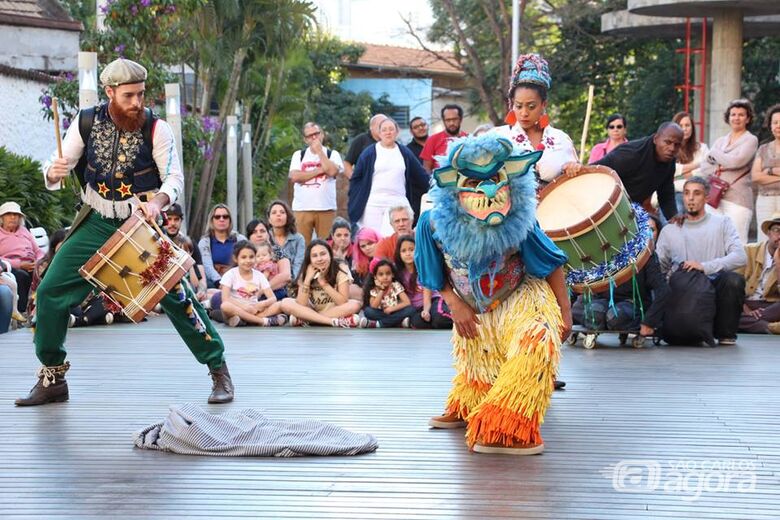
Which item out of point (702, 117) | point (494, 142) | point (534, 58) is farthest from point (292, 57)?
point (494, 142)

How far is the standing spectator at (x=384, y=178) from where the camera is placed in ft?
41.4

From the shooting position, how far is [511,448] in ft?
19.2

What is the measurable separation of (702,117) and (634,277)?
12.7 m

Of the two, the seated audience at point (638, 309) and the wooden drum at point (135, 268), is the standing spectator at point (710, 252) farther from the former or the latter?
the wooden drum at point (135, 268)

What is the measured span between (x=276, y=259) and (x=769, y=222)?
4549 mm

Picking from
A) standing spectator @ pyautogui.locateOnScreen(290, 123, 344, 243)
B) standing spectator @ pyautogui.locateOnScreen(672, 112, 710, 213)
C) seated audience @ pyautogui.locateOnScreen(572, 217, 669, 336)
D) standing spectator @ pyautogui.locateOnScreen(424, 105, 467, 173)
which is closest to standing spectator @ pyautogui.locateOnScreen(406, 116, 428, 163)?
standing spectator @ pyautogui.locateOnScreen(424, 105, 467, 173)

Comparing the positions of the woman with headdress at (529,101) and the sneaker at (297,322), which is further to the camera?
the sneaker at (297,322)

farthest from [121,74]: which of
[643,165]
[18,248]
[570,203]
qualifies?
[18,248]

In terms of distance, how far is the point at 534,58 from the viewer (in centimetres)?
740

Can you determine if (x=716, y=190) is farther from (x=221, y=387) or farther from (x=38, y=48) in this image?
(x=38, y=48)

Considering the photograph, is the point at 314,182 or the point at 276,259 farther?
the point at 314,182

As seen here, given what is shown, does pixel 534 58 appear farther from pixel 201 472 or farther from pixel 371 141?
pixel 371 141

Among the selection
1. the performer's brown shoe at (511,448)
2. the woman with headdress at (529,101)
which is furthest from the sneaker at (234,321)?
the performer's brown shoe at (511,448)

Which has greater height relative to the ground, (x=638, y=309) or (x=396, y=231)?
(x=396, y=231)
